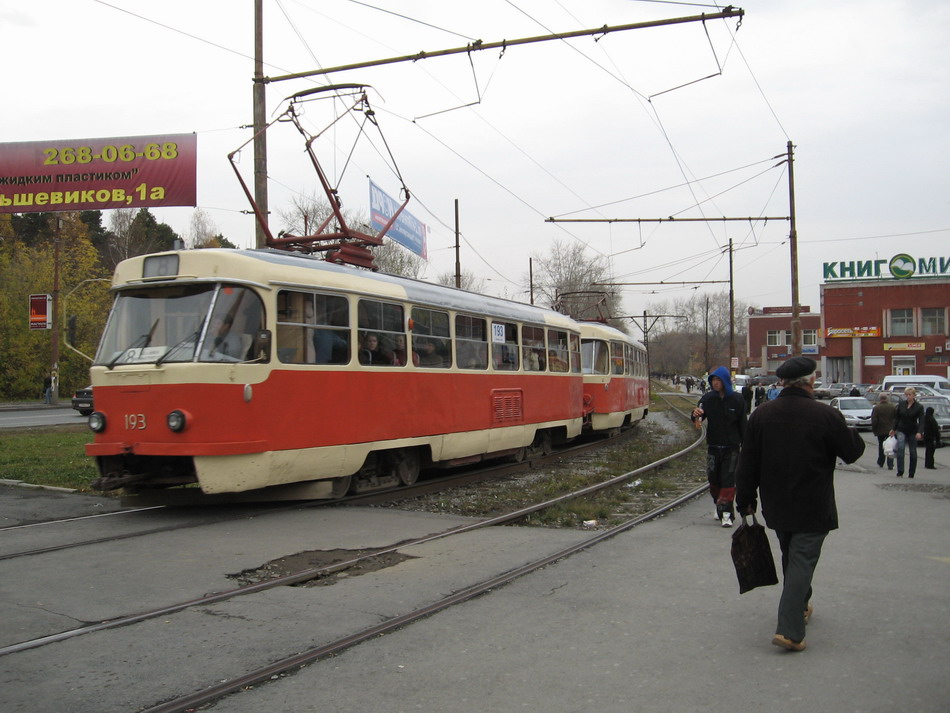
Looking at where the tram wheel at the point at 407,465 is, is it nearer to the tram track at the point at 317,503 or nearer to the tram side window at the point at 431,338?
the tram track at the point at 317,503

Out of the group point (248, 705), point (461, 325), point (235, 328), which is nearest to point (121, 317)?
point (235, 328)

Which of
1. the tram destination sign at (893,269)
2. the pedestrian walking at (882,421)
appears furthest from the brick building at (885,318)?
the pedestrian walking at (882,421)

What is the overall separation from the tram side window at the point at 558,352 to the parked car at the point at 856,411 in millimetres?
14744

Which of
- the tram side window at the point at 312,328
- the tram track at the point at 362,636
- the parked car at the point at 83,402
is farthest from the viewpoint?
the parked car at the point at 83,402

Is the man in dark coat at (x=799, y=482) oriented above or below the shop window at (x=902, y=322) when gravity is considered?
below

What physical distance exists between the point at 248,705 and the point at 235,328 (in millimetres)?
5479

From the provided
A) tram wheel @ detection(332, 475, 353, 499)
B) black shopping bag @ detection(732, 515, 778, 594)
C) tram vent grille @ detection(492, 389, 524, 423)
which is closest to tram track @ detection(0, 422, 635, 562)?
tram wheel @ detection(332, 475, 353, 499)

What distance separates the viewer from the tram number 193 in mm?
8969

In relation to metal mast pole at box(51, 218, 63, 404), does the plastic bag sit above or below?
below

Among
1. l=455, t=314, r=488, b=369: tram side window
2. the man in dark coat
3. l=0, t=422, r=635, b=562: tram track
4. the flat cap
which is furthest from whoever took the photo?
l=455, t=314, r=488, b=369: tram side window

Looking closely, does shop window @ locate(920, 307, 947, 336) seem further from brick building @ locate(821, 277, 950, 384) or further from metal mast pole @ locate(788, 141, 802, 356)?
metal mast pole @ locate(788, 141, 802, 356)

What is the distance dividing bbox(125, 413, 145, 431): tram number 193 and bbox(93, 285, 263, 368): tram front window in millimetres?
565

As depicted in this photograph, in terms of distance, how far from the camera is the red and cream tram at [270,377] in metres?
8.91

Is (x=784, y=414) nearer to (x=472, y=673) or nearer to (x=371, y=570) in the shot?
(x=472, y=673)
